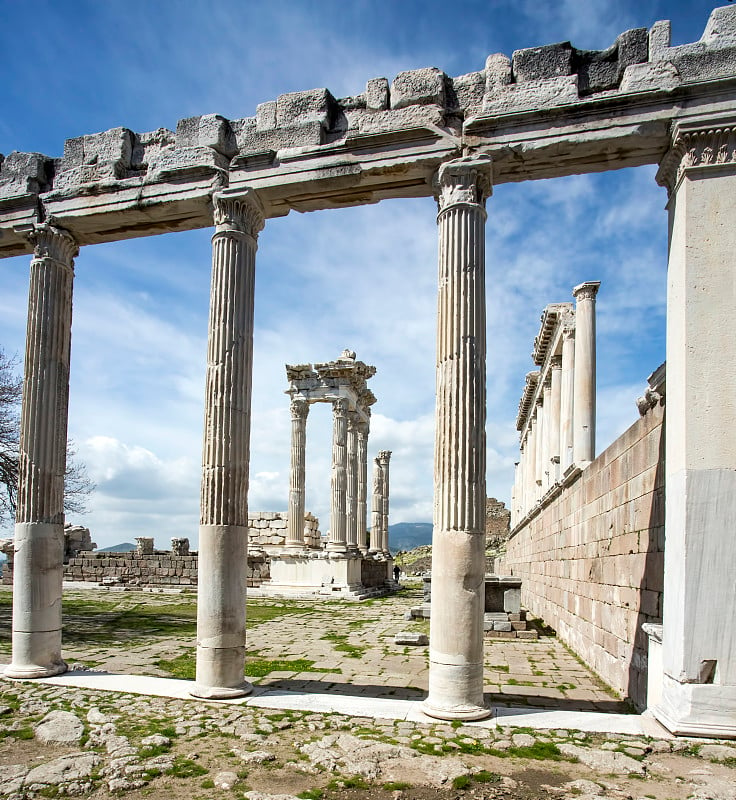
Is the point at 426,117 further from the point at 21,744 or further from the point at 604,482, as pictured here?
the point at 21,744

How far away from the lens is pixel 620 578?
8.66 m

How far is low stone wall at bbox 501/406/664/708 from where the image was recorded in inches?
293

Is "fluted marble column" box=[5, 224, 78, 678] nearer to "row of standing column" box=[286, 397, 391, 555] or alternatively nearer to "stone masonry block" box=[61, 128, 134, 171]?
"stone masonry block" box=[61, 128, 134, 171]

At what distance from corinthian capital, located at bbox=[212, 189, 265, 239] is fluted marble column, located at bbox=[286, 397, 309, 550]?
20.5 meters

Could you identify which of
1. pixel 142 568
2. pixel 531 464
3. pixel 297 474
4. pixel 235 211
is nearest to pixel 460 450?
pixel 235 211

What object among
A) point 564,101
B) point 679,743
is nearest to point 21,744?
point 679,743

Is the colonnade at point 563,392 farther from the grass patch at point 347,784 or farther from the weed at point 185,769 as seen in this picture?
the weed at point 185,769

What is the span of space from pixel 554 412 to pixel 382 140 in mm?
14580

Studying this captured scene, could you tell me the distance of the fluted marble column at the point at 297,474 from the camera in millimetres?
27844

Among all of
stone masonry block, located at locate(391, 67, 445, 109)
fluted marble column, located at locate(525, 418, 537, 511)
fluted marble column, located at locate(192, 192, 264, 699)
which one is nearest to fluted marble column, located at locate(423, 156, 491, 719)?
stone masonry block, located at locate(391, 67, 445, 109)

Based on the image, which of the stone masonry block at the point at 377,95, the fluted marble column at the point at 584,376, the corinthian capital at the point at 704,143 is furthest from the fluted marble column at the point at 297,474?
the corinthian capital at the point at 704,143

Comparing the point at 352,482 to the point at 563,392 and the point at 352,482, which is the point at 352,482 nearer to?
the point at 352,482

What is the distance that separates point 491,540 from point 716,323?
4346 cm

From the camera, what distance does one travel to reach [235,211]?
27.4 ft
